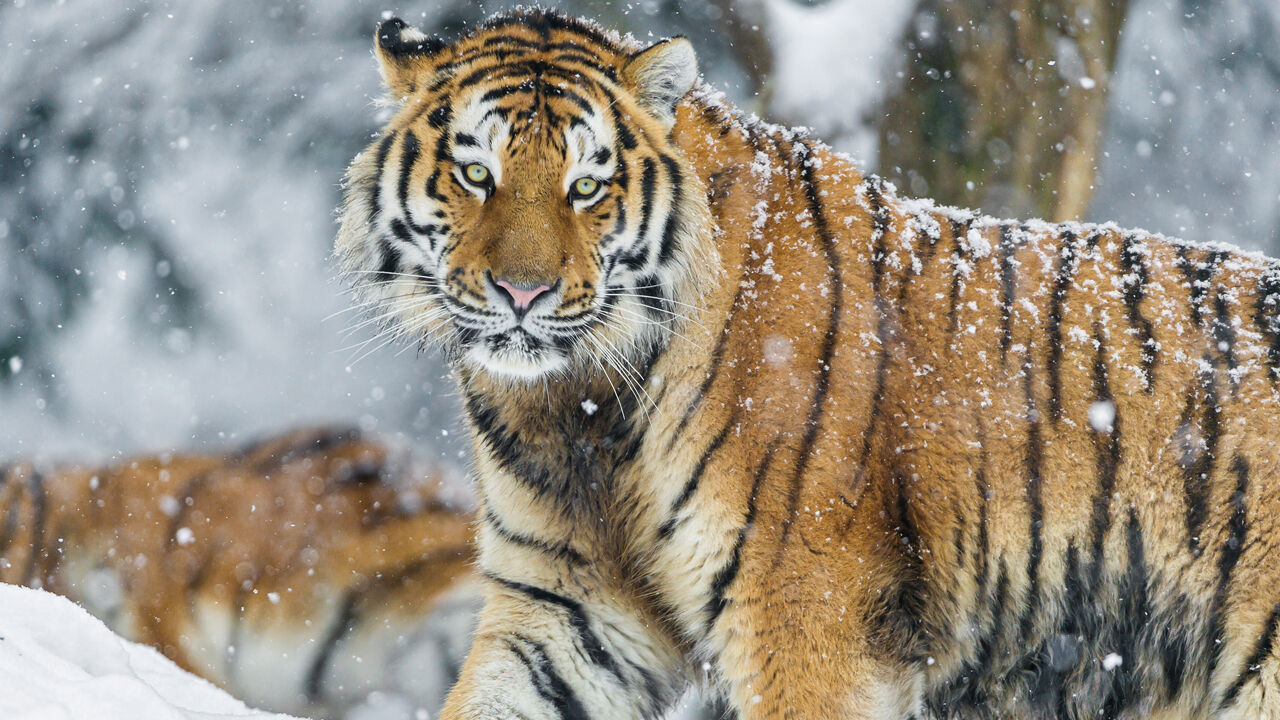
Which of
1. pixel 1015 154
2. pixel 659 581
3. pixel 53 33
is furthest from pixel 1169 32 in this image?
pixel 53 33

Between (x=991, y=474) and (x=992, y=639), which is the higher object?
(x=991, y=474)

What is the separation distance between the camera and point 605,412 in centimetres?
223

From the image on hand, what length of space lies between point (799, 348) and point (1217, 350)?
2.48 feet

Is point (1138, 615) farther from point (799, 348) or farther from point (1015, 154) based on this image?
point (1015, 154)

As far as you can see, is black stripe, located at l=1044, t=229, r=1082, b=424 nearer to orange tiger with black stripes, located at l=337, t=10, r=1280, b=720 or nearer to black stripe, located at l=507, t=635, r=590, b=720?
orange tiger with black stripes, located at l=337, t=10, r=1280, b=720

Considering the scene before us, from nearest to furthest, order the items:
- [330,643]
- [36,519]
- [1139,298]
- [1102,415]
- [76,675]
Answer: [76,675], [1102,415], [1139,298], [330,643], [36,519]

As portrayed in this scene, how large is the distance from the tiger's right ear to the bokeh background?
182 centimetres

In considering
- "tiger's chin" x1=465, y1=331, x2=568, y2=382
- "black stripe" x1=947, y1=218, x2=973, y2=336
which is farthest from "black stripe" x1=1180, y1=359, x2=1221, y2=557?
"tiger's chin" x1=465, y1=331, x2=568, y2=382

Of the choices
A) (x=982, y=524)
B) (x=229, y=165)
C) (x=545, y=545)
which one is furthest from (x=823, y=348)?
(x=229, y=165)

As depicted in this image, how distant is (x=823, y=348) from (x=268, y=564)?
91.4 inches

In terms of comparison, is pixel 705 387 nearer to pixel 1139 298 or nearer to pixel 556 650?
pixel 556 650

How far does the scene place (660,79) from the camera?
2223mm

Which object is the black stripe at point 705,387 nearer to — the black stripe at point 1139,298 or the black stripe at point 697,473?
the black stripe at point 697,473

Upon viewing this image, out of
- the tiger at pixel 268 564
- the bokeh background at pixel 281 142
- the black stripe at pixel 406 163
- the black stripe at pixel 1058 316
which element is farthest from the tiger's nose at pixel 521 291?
the bokeh background at pixel 281 142
